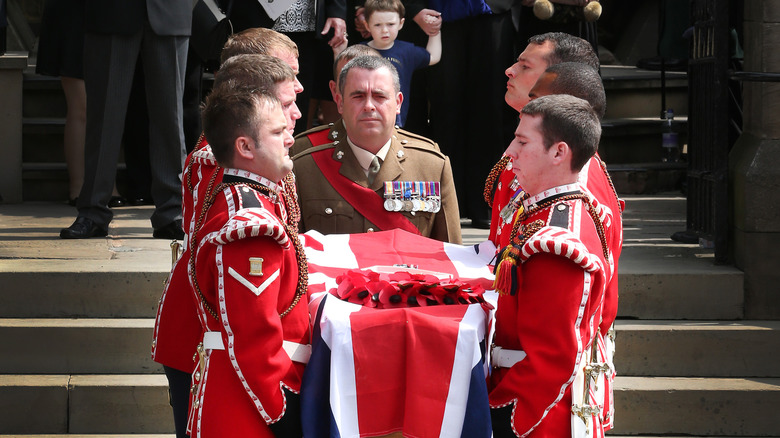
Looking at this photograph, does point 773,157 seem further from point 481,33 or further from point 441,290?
point 441,290

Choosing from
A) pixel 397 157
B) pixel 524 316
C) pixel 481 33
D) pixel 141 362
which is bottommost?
pixel 141 362

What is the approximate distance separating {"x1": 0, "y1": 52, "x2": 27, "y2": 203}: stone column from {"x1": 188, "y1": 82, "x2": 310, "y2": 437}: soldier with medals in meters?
4.85

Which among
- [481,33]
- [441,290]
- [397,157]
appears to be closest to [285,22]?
[481,33]

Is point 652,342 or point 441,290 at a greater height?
point 441,290

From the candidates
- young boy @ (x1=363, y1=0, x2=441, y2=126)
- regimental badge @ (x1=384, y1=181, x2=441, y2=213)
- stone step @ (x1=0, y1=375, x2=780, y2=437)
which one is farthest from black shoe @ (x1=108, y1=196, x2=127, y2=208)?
regimental badge @ (x1=384, y1=181, x2=441, y2=213)

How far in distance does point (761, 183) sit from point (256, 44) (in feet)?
9.37

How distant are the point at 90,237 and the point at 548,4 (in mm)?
2861

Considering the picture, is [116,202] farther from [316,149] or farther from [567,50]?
[567,50]

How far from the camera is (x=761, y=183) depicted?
18.0 ft

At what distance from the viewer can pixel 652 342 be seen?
16.9 feet

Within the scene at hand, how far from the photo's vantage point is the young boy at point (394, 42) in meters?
6.08

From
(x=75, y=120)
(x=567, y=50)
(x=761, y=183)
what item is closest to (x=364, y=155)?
(x=567, y=50)

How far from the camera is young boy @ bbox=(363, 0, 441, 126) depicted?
20.0ft

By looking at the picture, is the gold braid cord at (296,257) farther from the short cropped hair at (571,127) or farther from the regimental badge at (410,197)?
the regimental badge at (410,197)
